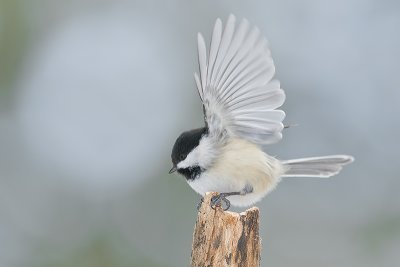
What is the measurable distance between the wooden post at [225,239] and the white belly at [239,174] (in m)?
0.35

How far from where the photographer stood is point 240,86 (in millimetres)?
2676

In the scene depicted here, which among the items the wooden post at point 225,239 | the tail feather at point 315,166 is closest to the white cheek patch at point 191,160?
the wooden post at point 225,239

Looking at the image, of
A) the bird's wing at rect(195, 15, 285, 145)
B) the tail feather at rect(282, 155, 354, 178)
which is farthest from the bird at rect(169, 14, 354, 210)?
the tail feather at rect(282, 155, 354, 178)

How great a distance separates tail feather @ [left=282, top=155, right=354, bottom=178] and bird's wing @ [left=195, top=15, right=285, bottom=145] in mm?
503

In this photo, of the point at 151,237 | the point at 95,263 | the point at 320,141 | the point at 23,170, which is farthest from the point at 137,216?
the point at 320,141

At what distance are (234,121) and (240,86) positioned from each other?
17 centimetres

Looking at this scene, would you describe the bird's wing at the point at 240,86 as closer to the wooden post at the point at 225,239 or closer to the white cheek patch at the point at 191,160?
the white cheek patch at the point at 191,160

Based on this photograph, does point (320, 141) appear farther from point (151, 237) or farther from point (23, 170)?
point (23, 170)

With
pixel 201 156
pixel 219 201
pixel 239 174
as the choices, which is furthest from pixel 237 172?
pixel 219 201

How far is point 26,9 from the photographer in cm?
530

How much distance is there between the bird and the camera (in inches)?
99.9

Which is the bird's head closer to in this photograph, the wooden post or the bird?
the bird

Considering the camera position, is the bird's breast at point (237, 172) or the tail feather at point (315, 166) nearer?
the bird's breast at point (237, 172)

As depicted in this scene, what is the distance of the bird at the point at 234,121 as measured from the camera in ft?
8.32
